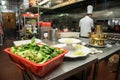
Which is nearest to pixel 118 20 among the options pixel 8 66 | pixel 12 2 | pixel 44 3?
pixel 8 66

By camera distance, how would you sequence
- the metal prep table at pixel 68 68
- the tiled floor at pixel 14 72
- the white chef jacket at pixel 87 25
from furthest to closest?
the white chef jacket at pixel 87 25
the tiled floor at pixel 14 72
the metal prep table at pixel 68 68

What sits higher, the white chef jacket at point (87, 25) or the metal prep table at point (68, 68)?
the white chef jacket at point (87, 25)

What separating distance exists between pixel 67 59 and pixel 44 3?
4767mm

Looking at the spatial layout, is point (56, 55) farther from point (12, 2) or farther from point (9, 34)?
point (12, 2)

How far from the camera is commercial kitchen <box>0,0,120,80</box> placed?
0.80m

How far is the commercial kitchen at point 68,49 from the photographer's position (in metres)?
0.80

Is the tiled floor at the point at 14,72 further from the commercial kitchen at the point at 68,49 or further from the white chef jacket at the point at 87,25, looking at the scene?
the white chef jacket at the point at 87,25

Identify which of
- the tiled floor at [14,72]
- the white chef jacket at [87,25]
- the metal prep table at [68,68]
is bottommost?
the tiled floor at [14,72]

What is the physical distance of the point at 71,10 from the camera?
4711 millimetres

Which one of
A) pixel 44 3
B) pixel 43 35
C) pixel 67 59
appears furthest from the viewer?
pixel 44 3

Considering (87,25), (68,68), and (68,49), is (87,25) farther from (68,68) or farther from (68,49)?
(68,68)

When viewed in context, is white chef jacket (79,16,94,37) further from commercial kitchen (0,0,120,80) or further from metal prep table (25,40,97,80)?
metal prep table (25,40,97,80)

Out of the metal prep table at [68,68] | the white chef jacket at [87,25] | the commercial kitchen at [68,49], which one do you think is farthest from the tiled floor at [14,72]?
the white chef jacket at [87,25]

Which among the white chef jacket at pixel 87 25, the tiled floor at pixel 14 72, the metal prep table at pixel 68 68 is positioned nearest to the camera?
the metal prep table at pixel 68 68
